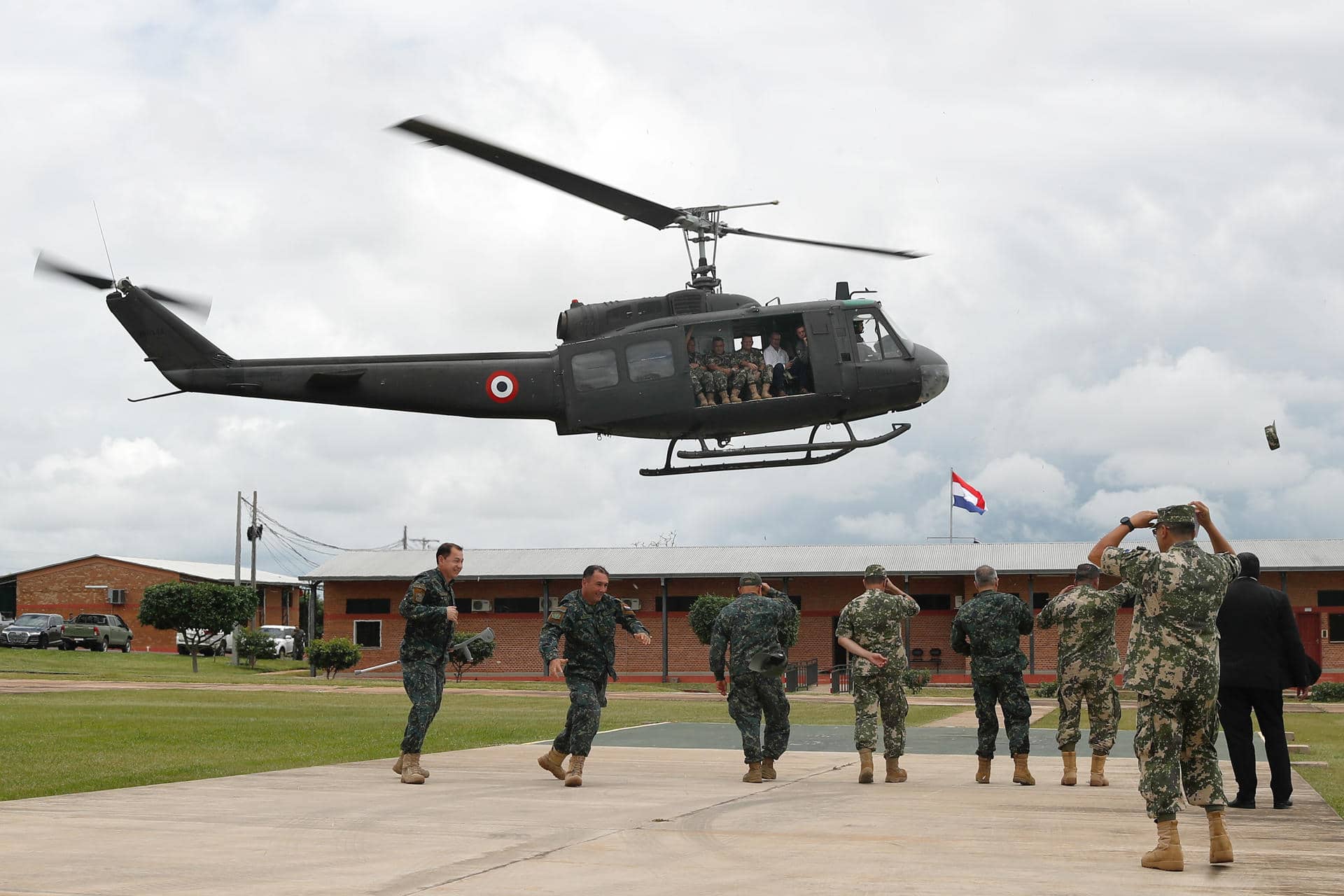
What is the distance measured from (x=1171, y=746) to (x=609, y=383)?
37.1 feet

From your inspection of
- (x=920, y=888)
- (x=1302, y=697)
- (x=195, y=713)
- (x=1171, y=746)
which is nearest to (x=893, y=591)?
(x=1171, y=746)

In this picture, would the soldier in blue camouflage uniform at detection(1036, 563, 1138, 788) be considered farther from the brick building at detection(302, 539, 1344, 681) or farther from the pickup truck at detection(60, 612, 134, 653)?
the pickup truck at detection(60, 612, 134, 653)

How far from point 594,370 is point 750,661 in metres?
6.87

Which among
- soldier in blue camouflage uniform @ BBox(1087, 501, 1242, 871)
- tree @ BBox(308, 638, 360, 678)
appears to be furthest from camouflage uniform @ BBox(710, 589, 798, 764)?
tree @ BBox(308, 638, 360, 678)

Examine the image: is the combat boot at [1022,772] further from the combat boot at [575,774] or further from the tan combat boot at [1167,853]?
the tan combat boot at [1167,853]

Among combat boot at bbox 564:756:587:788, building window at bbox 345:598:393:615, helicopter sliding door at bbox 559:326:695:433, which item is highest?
helicopter sliding door at bbox 559:326:695:433

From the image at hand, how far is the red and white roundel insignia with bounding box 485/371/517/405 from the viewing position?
18.2 meters

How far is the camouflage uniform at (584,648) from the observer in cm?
1109

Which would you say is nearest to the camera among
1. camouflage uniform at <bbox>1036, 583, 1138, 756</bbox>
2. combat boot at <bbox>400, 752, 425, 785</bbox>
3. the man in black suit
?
the man in black suit

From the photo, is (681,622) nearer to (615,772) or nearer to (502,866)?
(615,772)

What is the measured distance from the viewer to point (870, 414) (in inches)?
718

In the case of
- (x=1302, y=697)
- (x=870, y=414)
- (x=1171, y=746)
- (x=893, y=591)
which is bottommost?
(x=1302, y=697)

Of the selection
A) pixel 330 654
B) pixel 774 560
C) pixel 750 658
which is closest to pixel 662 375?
pixel 750 658

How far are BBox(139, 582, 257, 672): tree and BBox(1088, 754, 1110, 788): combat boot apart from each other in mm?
45401
